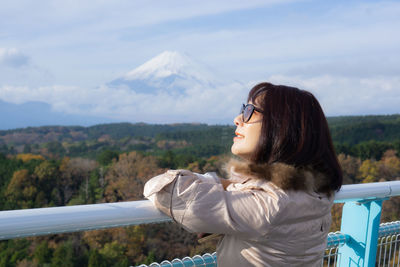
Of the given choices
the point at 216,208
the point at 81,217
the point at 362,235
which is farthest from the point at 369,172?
the point at 81,217

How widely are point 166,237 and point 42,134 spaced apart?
41000 millimetres

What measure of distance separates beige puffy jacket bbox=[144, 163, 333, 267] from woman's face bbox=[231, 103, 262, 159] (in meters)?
0.04

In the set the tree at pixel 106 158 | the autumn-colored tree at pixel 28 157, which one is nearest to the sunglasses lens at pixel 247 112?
the tree at pixel 106 158

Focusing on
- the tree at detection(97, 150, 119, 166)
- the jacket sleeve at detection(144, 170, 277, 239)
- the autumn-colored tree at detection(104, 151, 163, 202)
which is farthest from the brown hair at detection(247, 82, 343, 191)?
the tree at detection(97, 150, 119, 166)

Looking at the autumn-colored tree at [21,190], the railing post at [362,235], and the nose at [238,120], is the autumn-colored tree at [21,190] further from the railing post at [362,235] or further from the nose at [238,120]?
the nose at [238,120]

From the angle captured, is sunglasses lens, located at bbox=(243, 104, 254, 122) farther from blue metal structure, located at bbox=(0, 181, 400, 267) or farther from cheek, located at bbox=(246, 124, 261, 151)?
blue metal structure, located at bbox=(0, 181, 400, 267)

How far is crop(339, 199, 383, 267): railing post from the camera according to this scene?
185cm

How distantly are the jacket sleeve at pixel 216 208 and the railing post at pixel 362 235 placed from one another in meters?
0.98

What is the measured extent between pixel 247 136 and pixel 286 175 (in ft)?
0.61

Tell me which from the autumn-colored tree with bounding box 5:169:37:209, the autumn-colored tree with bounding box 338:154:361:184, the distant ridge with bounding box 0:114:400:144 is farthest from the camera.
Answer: the distant ridge with bounding box 0:114:400:144

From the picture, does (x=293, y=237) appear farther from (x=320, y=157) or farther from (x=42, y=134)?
(x=42, y=134)

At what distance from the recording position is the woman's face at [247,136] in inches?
47.4

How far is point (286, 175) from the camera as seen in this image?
1.11 meters

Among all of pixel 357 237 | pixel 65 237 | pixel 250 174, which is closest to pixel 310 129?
pixel 250 174
